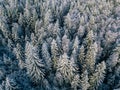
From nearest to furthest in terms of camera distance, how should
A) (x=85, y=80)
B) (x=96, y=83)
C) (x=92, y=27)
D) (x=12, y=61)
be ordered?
(x=85, y=80), (x=96, y=83), (x=12, y=61), (x=92, y=27)

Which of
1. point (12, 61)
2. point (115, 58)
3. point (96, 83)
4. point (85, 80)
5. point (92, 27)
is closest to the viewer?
point (85, 80)

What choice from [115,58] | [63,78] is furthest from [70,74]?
[115,58]

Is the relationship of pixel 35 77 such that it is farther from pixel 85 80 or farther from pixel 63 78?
pixel 85 80

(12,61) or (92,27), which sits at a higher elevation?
(92,27)

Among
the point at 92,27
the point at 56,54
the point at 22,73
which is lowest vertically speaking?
the point at 22,73

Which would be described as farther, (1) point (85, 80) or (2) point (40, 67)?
(2) point (40, 67)

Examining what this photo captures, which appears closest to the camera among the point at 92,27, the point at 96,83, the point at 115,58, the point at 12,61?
the point at 96,83

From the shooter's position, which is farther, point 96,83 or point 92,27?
point 92,27

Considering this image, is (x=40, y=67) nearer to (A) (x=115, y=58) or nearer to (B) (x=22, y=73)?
(B) (x=22, y=73)

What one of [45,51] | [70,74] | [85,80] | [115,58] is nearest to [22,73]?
[45,51]
